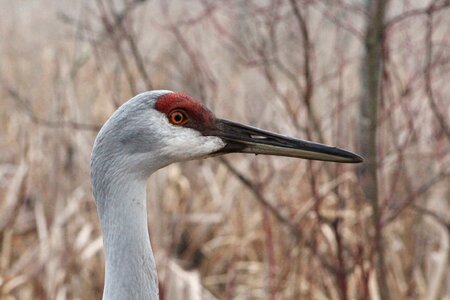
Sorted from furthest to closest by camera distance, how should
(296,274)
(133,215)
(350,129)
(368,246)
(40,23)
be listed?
(40,23) → (350,129) → (296,274) → (368,246) → (133,215)

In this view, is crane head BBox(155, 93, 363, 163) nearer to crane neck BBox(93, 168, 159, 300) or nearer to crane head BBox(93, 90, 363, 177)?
crane head BBox(93, 90, 363, 177)

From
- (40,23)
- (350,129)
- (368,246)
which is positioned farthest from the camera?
(40,23)

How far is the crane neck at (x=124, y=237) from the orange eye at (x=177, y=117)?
0.66 feet

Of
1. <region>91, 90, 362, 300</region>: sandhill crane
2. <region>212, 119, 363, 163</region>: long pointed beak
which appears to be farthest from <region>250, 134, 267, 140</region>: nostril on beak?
<region>91, 90, 362, 300</region>: sandhill crane

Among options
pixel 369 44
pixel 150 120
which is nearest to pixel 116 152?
pixel 150 120

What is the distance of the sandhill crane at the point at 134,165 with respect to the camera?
229 cm

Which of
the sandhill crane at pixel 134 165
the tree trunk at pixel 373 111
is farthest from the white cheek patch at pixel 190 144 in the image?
the tree trunk at pixel 373 111

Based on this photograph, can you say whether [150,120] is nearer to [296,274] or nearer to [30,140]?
[296,274]

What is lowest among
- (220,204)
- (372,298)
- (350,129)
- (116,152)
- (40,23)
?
(372,298)

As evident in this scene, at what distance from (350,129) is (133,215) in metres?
3.46

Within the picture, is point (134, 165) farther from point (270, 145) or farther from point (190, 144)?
point (270, 145)

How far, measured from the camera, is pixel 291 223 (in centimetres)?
426

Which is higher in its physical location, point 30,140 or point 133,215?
point 30,140

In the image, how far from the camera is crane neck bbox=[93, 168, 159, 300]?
2.29 m
